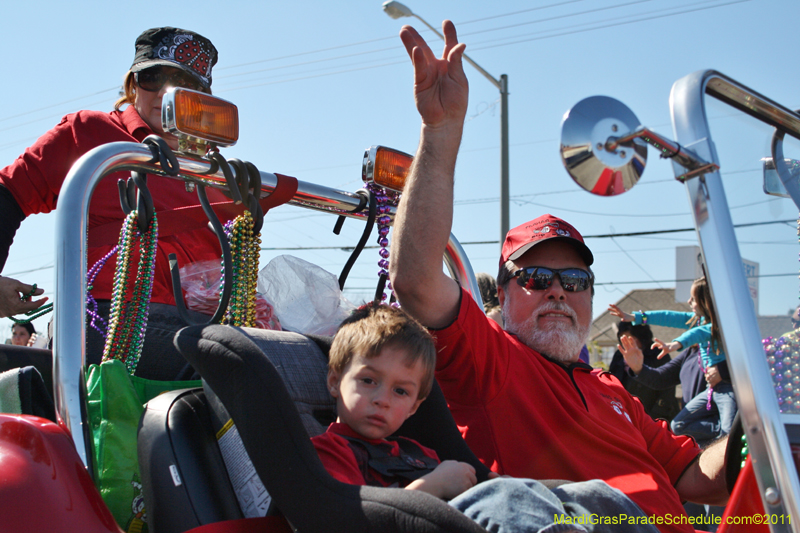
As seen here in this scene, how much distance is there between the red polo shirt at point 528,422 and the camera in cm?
187

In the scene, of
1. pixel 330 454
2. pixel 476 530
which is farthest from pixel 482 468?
pixel 476 530

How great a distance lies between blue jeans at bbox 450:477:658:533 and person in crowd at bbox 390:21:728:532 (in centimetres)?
66

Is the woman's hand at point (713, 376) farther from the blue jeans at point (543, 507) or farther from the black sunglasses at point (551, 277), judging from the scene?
the blue jeans at point (543, 507)

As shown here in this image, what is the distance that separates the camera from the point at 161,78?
2195 millimetres

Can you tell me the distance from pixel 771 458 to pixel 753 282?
296 mm

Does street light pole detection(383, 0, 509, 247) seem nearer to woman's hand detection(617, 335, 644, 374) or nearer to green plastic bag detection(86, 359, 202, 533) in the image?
woman's hand detection(617, 335, 644, 374)

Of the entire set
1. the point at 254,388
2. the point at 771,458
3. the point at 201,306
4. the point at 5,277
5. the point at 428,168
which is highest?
the point at 428,168

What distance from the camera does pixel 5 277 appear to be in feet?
6.39

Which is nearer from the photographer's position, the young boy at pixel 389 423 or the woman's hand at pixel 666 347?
the young boy at pixel 389 423

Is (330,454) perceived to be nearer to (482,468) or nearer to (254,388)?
(254,388)

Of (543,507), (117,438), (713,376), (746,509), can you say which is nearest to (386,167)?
(117,438)

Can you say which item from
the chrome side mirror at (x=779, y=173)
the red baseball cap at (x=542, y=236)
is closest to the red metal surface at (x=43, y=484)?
the chrome side mirror at (x=779, y=173)

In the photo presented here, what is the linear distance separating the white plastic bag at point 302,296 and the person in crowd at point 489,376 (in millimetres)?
324

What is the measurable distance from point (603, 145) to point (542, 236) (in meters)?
1.30
